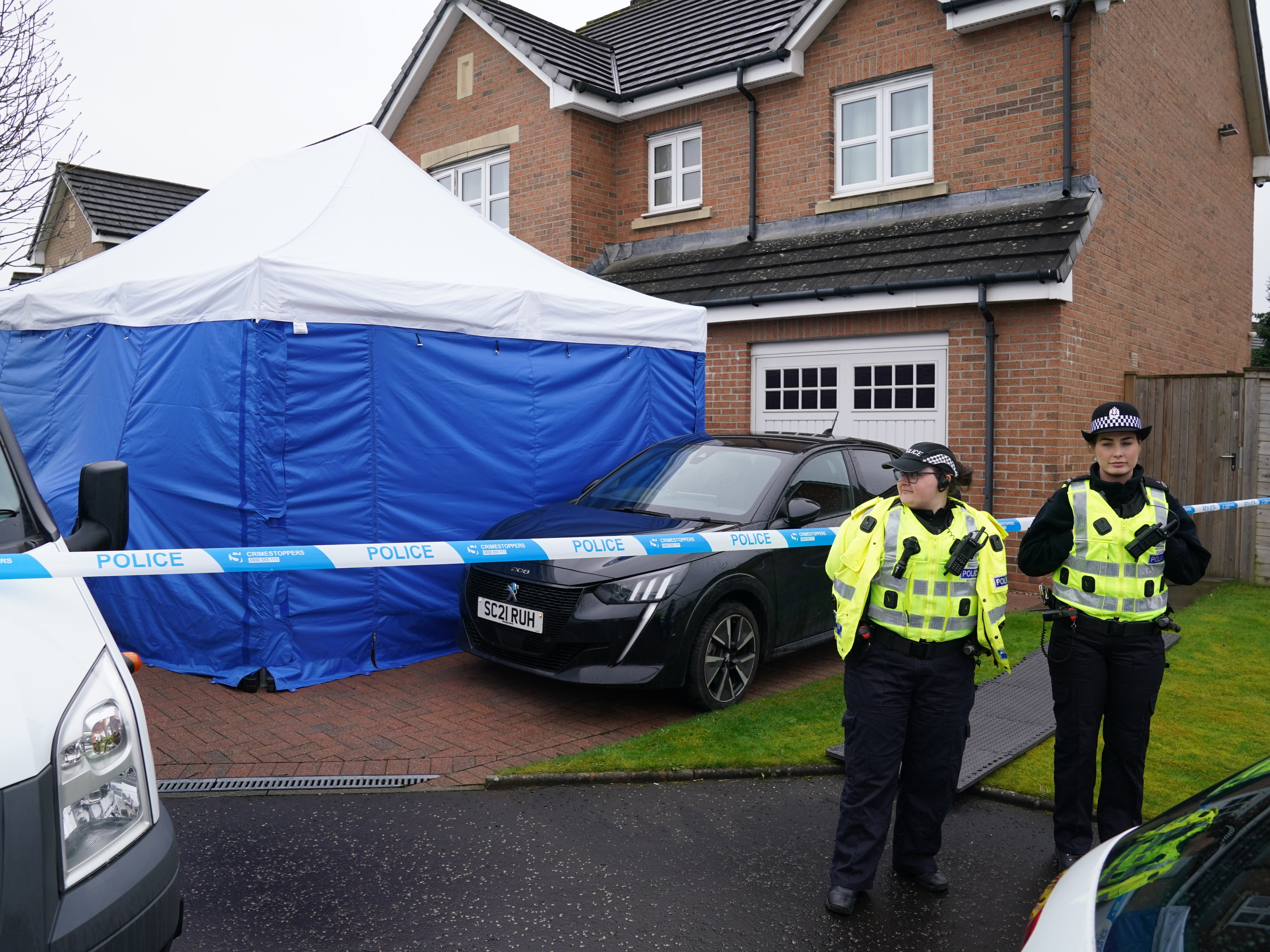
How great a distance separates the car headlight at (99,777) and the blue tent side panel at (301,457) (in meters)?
4.05

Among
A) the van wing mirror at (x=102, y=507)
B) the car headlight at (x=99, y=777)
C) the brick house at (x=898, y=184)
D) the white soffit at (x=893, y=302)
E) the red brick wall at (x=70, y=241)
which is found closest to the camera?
the car headlight at (x=99, y=777)

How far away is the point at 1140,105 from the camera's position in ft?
36.7

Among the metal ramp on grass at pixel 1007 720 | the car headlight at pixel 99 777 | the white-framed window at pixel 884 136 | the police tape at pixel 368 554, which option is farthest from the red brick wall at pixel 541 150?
the car headlight at pixel 99 777

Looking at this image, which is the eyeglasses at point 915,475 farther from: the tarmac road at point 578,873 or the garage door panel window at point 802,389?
the garage door panel window at point 802,389

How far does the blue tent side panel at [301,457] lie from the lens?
6.47 meters

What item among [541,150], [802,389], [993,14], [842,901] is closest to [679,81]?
[541,150]

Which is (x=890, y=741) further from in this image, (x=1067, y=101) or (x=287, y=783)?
(x=1067, y=101)

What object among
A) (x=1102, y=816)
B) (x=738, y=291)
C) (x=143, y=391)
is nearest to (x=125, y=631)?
(x=143, y=391)

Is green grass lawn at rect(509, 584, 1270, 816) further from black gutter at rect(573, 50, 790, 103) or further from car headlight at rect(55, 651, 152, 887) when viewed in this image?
black gutter at rect(573, 50, 790, 103)

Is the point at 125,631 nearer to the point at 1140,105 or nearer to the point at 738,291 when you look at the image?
the point at 738,291

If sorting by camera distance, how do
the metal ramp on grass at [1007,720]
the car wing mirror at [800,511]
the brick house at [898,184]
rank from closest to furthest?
the metal ramp on grass at [1007,720], the car wing mirror at [800,511], the brick house at [898,184]

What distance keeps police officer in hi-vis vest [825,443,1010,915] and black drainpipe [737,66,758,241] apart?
9.39 m

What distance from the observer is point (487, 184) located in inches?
598

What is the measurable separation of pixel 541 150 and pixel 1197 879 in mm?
13723
